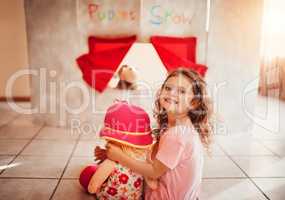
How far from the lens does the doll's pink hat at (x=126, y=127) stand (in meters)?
1.34

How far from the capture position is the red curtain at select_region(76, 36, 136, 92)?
8.39 feet

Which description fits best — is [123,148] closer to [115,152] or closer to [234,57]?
[115,152]

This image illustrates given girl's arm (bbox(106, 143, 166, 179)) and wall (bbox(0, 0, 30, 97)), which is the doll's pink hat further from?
wall (bbox(0, 0, 30, 97))

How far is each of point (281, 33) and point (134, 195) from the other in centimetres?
303

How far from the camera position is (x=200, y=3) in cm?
252

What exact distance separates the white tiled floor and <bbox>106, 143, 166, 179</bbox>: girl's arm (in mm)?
403

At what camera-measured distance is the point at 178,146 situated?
124 centimetres

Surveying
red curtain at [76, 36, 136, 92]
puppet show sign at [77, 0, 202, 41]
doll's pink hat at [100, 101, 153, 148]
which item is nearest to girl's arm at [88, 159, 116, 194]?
doll's pink hat at [100, 101, 153, 148]

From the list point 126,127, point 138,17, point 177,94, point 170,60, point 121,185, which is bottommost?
point 121,185

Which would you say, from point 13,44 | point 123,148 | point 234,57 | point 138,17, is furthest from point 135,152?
point 13,44

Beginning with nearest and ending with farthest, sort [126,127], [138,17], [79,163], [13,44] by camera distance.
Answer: [126,127]
[79,163]
[138,17]
[13,44]

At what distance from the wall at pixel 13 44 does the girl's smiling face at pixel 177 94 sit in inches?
114

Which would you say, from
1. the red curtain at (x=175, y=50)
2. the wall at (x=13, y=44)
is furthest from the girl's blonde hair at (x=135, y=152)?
the wall at (x=13, y=44)

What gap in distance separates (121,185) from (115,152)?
0.15 m
